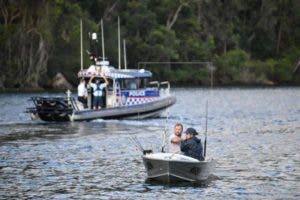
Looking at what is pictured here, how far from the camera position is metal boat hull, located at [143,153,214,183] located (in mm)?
27141

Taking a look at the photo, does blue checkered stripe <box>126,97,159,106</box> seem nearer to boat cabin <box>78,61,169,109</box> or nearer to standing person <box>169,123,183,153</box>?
boat cabin <box>78,61,169,109</box>

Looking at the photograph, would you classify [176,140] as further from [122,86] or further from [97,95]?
[122,86]

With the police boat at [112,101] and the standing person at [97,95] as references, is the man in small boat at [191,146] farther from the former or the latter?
the standing person at [97,95]

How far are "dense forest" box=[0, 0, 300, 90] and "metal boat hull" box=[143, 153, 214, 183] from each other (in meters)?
62.8

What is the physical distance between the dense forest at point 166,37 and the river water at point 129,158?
98.7 ft

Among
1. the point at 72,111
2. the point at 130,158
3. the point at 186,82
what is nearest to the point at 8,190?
the point at 130,158

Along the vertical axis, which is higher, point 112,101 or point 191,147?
point 191,147

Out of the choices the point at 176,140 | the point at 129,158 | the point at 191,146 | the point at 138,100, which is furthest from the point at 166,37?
the point at 191,146

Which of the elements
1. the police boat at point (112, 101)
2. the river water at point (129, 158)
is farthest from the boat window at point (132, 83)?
the river water at point (129, 158)

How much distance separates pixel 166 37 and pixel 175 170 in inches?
3419

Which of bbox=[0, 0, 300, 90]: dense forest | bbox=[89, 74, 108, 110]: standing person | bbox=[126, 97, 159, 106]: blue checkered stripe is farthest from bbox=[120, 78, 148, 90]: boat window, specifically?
bbox=[0, 0, 300, 90]: dense forest

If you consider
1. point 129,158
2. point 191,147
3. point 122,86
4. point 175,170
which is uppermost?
point 122,86

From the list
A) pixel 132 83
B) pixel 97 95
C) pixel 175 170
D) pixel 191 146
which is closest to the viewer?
pixel 175 170

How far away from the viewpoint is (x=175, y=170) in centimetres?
2734
